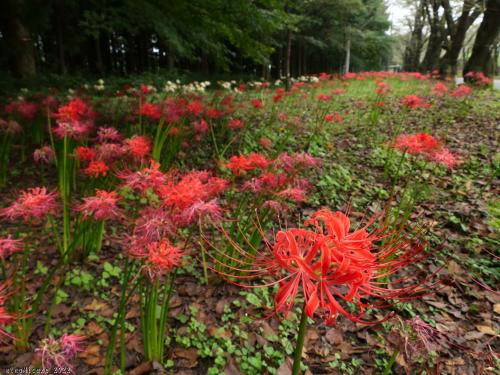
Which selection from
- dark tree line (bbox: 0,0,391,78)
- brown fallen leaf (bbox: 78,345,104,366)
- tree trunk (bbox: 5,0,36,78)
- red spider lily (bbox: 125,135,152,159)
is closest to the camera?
brown fallen leaf (bbox: 78,345,104,366)

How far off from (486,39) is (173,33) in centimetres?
865

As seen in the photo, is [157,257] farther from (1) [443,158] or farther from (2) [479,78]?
(2) [479,78]

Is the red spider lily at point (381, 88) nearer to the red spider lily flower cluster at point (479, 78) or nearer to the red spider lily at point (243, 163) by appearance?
the red spider lily flower cluster at point (479, 78)

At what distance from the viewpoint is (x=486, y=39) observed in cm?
877

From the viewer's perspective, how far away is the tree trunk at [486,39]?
852 centimetres

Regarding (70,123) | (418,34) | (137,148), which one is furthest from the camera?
(418,34)

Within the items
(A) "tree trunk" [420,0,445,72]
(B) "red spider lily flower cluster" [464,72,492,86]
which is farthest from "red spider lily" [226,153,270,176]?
(A) "tree trunk" [420,0,445,72]

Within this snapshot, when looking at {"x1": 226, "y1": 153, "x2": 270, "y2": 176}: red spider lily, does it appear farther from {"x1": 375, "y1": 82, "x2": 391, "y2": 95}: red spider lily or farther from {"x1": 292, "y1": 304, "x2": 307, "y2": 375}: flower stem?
{"x1": 375, "y1": 82, "x2": 391, "y2": 95}: red spider lily

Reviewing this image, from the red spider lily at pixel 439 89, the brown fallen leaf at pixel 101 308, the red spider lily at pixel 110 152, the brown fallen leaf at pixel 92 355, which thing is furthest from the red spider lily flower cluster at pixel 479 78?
the brown fallen leaf at pixel 92 355

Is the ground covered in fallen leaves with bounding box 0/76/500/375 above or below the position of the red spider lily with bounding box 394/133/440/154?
below

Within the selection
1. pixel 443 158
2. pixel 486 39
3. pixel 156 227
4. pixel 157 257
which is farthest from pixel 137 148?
pixel 486 39

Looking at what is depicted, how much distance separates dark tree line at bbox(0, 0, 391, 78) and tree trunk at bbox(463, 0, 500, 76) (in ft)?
16.2

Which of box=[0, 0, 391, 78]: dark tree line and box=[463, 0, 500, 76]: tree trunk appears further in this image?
box=[463, 0, 500, 76]: tree trunk

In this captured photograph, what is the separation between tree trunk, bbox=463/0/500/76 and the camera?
28.0 feet
